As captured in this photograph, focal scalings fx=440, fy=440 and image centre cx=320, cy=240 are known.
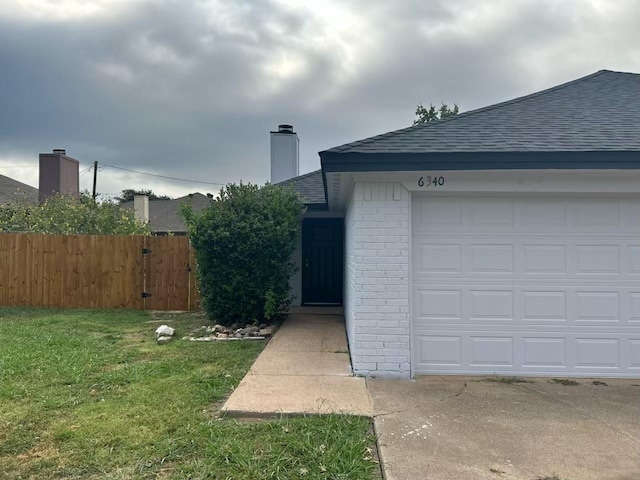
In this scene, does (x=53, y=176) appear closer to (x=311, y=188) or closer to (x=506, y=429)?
(x=311, y=188)

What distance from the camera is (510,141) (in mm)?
4801

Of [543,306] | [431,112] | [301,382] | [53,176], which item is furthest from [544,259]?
[431,112]

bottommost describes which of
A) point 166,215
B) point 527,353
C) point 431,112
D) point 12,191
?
point 527,353

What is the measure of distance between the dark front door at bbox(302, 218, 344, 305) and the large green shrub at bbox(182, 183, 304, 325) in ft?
8.72

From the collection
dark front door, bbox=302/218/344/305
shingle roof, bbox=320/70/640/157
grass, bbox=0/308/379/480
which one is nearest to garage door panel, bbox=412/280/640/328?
shingle roof, bbox=320/70/640/157

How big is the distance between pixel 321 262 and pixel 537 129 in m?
6.50

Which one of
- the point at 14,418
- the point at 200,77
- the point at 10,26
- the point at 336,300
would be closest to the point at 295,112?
the point at 200,77

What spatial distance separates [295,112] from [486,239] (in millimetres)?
9892

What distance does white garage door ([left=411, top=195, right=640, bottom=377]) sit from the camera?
5.00m

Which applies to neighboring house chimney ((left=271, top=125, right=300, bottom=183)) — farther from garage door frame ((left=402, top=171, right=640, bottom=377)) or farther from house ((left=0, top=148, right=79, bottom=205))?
house ((left=0, top=148, right=79, bottom=205))

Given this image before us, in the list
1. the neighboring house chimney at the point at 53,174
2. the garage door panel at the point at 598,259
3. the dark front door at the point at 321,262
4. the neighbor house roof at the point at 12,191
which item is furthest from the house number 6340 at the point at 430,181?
the neighboring house chimney at the point at 53,174

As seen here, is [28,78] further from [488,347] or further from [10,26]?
[488,347]

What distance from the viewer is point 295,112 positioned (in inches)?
539

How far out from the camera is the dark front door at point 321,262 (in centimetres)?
1080
